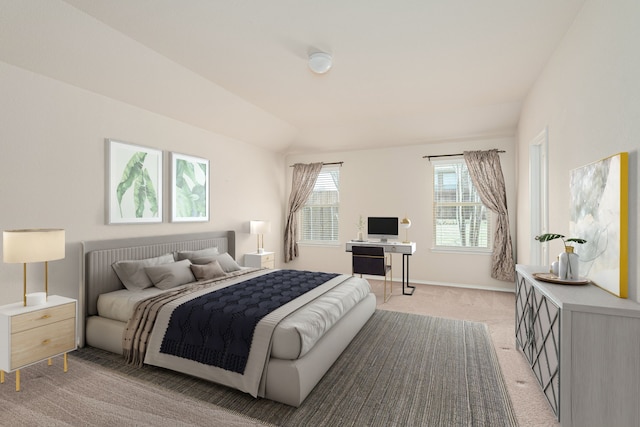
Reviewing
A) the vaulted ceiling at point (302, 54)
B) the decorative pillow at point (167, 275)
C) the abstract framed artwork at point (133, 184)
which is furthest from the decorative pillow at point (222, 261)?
the vaulted ceiling at point (302, 54)

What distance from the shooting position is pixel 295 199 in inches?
270

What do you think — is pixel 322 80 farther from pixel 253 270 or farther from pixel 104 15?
pixel 253 270

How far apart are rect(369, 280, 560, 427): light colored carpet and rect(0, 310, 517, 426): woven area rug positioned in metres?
0.09

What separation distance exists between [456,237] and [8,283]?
19.7 ft

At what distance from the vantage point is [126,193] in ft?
12.1

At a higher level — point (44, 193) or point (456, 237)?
point (44, 193)

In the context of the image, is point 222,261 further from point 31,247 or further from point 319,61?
point 319,61

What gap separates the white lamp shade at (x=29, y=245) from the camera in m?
2.36

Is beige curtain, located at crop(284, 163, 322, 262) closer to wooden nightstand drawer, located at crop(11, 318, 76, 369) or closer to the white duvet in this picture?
the white duvet

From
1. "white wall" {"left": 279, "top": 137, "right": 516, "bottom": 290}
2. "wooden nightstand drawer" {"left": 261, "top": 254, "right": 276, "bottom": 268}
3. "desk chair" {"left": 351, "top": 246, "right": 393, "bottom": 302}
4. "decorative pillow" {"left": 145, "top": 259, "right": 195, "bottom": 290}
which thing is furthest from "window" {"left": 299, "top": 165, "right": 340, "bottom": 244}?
"decorative pillow" {"left": 145, "top": 259, "right": 195, "bottom": 290}

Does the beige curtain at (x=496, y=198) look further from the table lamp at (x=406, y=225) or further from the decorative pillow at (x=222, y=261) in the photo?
the decorative pillow at (x=222, y=261)

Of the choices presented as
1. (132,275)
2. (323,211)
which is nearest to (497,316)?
(323,211)

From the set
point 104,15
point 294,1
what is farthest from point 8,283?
point 294,1

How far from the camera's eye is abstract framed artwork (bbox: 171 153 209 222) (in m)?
4.30
